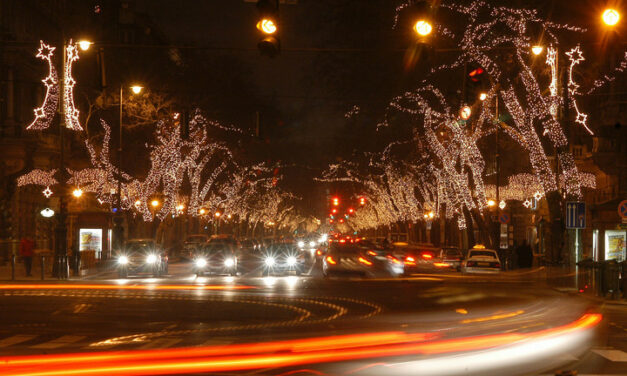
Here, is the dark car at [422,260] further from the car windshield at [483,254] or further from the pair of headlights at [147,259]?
the pair of headlights at [147,259]

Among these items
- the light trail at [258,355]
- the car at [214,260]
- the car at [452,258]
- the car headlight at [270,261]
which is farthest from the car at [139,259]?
the light trail at [258,355]

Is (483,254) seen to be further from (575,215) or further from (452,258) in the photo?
(575,215)

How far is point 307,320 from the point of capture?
707 inches

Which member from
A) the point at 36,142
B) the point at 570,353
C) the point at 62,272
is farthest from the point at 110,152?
the point at 570,353

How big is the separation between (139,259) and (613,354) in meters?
28.9

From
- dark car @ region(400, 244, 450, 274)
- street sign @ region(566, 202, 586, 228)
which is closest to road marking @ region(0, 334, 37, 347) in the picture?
street sign @ region(566, 202, 586, 228)

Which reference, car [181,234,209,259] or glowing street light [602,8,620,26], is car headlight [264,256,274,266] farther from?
glowing street light [602,8,620,26]

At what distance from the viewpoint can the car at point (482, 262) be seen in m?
39.2

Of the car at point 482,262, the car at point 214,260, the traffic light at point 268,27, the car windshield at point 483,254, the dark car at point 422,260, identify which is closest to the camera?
the traffic light at point 268,27

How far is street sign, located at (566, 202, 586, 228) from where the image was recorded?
27531 millimetres

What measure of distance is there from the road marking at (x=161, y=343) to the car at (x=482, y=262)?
87.7 ft

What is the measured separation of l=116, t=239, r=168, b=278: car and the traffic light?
86.4 feet

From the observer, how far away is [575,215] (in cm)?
2759

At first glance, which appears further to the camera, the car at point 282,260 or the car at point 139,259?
the car at point 282,260
